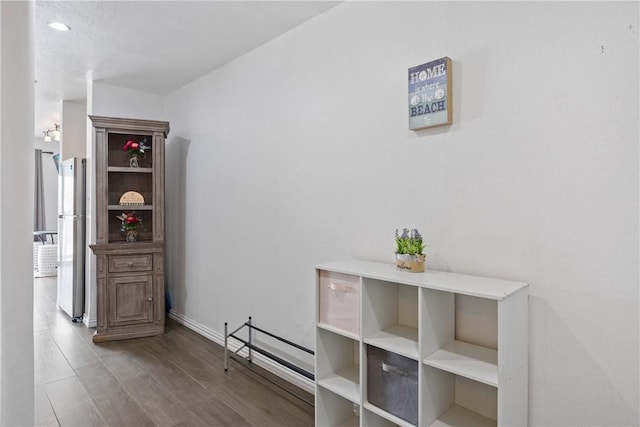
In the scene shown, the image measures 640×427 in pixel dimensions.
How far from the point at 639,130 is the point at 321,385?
1.86 meters

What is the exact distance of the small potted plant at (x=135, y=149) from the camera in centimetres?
384

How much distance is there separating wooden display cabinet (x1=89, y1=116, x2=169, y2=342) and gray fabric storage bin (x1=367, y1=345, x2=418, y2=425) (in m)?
2.72

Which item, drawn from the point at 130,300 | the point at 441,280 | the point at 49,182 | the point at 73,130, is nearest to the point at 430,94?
the point at 441,280

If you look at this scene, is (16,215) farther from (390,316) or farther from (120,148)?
(120,148)

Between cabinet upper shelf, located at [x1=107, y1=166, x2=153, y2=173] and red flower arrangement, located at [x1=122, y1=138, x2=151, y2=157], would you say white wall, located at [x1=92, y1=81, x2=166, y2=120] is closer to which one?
red flower arrangement, located at [x1=122, y1=138, x2=151, y2=157]

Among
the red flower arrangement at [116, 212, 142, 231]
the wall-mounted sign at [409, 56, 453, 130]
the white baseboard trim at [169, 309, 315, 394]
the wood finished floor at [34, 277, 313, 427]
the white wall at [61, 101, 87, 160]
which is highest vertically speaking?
the white wall at [61, 101, 87, 160]

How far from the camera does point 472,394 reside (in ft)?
5.90

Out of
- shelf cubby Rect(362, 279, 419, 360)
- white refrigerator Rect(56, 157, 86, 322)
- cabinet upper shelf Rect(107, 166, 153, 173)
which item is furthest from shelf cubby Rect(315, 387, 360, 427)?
white refrigerator Rect(56, 157, 86, 322)

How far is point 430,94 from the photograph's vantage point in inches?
75.7

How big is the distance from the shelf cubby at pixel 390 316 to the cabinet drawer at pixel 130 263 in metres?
2.73

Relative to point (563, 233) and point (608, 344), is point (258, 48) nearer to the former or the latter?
point (563, 233)

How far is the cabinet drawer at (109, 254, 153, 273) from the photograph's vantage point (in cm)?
365

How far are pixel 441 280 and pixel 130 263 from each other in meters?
3.19

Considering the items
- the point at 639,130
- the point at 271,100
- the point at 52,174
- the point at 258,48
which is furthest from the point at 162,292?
the point at 52,174
